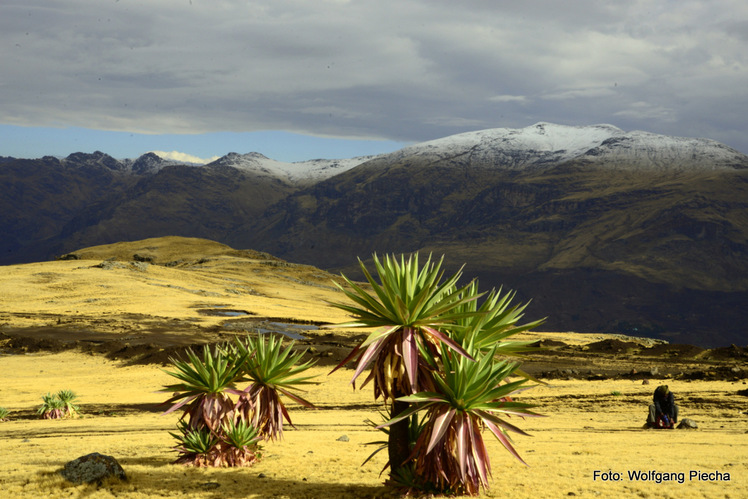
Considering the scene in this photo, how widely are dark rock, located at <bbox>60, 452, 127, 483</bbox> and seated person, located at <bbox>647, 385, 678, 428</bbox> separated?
469 inches

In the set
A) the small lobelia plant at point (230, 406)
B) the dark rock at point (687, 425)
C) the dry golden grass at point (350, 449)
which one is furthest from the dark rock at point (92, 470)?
the dark rock at point (687, 425)

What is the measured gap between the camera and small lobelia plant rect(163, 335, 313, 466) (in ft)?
33.9

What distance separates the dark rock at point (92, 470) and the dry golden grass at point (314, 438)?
0.14m

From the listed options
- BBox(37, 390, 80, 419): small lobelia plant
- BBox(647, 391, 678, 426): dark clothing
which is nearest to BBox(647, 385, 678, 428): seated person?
BBox(647, 391, 678, 426): dark clothing

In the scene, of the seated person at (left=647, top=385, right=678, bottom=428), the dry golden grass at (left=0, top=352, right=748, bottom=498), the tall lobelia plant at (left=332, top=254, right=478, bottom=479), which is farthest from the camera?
the seated person at (left=647, top=385, right=678, bottom=428)

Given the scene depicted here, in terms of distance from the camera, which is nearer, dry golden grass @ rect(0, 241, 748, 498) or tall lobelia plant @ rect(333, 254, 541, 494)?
tall lobelia plant @ rect(333, 254, 541, 494)

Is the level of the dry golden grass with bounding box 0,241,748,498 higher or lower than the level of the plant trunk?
lower

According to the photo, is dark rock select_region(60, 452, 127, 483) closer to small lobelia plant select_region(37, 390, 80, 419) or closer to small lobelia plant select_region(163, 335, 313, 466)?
small lobelia plant select_region(163, 335, 313, 466)

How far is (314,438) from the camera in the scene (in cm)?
1365

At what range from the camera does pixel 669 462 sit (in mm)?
10133

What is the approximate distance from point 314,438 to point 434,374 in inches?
261

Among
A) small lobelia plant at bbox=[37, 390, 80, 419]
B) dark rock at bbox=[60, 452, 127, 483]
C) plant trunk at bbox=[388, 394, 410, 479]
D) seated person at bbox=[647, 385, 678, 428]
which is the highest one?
plant trunk at bbox=[388, 394, 410, 479]

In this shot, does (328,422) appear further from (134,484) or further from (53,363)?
(53,363)

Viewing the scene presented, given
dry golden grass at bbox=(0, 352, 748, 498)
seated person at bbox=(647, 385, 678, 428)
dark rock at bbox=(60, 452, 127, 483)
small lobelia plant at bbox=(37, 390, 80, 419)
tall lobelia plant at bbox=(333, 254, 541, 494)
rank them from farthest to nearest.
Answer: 1. small lobelia plant at bbox=(37, 390, 80, 419)
2. seated person at bbox=(647, 385, 678, 428)
3. dark rock at bbox=(60, 452, 127, 483)
4. dry golden grass at bbox=(0, 352, 748, 498)
5. tall lobelia plant at bbox=(333, 254, 541, 494)
